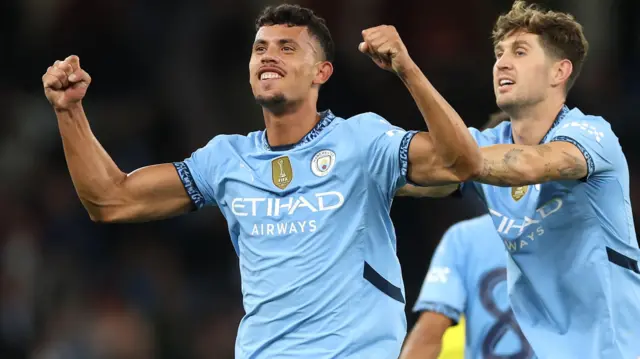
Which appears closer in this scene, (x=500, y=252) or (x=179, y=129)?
(x=500, y=252)

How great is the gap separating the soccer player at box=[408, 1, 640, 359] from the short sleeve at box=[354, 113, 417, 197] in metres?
0.43

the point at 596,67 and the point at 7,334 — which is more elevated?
the point at 596,67

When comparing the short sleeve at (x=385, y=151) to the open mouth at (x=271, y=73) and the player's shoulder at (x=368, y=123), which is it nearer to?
the player's shoulder at (x=368, y=123)

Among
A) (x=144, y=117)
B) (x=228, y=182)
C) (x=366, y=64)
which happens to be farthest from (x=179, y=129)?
(x=228, y=182)

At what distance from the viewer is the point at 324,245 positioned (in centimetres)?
481

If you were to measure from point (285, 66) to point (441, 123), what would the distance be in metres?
0.94

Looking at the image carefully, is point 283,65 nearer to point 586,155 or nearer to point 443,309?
point 586,155

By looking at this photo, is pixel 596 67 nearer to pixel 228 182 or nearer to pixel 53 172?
pixel 53 172

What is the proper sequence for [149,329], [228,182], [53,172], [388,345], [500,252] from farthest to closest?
[53,172]
[149,329]
[500,252]
[228,182]
[388,345]

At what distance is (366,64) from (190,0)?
5.25 ft

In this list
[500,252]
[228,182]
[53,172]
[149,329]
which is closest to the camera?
[228,182]

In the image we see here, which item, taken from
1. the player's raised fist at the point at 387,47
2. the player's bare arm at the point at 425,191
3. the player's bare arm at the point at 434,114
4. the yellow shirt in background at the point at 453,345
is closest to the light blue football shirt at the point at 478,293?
the yellow shirt in background at the point at 453,345

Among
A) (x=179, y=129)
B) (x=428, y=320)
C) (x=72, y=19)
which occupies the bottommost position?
(x=428, y=320)

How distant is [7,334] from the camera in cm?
862
